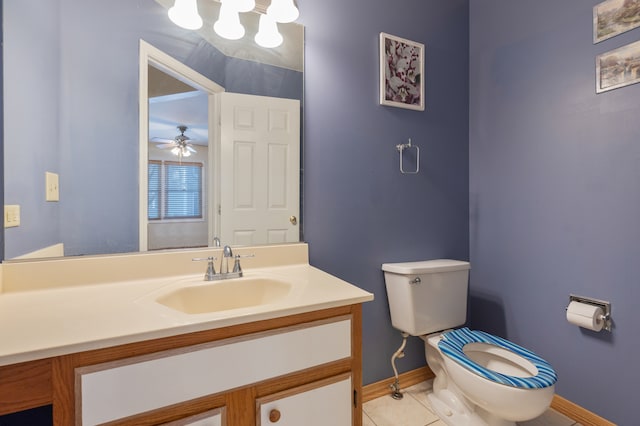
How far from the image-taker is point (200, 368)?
0.79 meters

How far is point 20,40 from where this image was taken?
1.04 metres

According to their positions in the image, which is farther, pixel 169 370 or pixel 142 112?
pixel 142 112

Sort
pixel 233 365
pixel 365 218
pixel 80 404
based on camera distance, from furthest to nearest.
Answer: pixel 365 218 < pixel 233 365 < pixel 80 404

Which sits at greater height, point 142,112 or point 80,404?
point 142,112

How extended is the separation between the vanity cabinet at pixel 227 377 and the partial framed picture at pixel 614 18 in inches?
67.3

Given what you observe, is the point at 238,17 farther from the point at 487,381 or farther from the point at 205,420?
the point at 487,381

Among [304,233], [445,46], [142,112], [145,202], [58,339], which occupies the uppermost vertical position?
[445,46]

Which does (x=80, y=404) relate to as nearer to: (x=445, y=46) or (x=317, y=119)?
(x=317, y=119)

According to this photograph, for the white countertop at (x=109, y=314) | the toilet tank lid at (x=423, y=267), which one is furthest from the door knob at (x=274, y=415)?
the toilet tank lid at (x=423, y=267)

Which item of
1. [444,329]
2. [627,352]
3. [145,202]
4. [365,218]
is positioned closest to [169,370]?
[145,202]

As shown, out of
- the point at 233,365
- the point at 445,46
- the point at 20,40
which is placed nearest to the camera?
the point at 233,365

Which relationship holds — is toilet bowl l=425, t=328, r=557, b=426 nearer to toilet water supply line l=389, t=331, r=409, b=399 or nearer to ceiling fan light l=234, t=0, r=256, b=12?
toilet water supply line l=389, t=331, r=409, b=399

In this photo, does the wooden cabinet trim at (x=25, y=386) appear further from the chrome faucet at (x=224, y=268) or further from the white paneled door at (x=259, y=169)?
the white paneled door at (x=259, y=169)

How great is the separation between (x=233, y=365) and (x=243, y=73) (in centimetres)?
122
